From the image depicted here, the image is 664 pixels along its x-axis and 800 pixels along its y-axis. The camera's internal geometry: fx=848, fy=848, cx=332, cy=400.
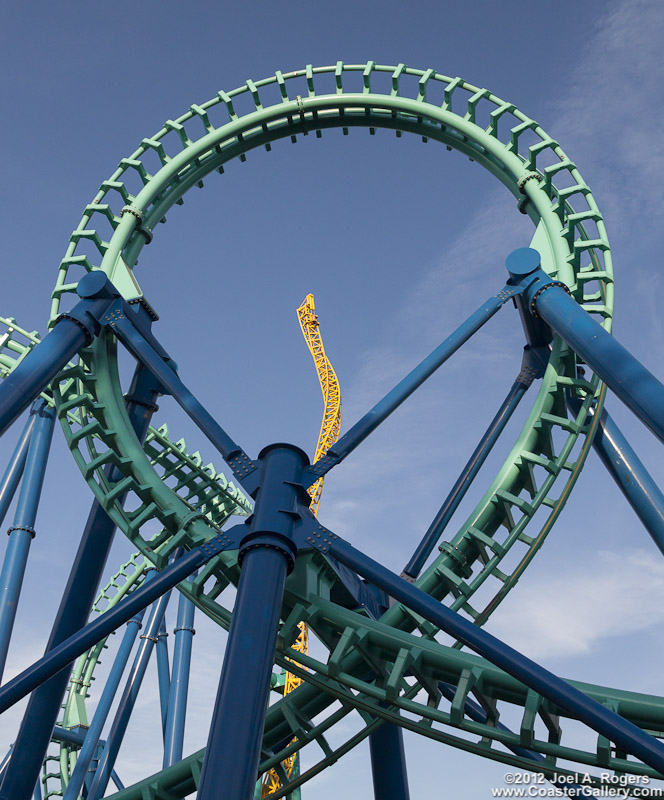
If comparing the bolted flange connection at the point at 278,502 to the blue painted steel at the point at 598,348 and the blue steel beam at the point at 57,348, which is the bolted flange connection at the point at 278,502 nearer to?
the blue steel beam at the point at 57,348

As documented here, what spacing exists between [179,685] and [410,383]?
Answer: 8.25 m

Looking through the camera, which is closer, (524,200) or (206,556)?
(206,556)

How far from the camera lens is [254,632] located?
16.5 feet

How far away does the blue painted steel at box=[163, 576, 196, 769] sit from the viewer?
12711mm

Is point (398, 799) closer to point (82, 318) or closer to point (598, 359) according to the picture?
point (598, 359)

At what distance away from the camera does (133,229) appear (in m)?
9.30

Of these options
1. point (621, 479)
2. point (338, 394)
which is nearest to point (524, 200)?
point (621, 479)

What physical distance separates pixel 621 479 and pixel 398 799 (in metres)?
3.59

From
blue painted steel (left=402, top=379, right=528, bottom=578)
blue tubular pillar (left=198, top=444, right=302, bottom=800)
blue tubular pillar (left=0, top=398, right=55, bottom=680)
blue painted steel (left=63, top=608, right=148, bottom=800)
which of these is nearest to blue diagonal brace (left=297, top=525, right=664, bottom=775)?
blue tubular pillar (left=198, top=444, right=302, bottom=800)

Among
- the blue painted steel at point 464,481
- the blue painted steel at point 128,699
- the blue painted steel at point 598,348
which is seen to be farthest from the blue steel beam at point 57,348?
the blue painted steel at point 128,699

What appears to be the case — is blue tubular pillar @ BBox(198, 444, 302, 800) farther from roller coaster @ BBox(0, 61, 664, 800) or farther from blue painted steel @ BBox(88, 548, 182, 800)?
blue painted steel @ BBox(88, 548, 182, 800)

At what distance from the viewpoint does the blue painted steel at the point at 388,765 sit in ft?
24.8

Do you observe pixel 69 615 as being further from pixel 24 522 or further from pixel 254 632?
pixel 24 522

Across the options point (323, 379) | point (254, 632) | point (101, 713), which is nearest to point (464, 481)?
point (254, 632)
